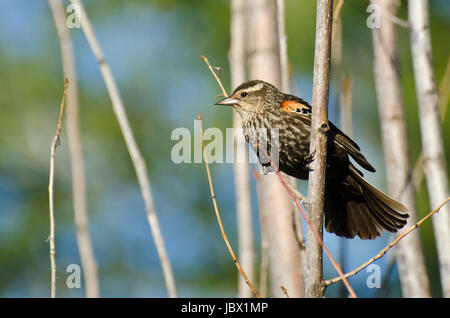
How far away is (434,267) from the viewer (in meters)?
6.79

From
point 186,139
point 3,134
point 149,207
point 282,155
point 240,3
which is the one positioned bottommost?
point 149,207

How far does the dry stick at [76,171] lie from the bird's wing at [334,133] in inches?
59.2

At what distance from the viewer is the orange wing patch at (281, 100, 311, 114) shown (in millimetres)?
3812

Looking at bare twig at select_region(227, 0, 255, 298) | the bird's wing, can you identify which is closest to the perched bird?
the bird's wing

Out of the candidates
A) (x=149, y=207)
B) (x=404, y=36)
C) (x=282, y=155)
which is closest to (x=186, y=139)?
(x=282, y=155)

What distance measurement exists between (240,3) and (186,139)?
1.13m

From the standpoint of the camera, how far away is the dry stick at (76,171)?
9.62ft

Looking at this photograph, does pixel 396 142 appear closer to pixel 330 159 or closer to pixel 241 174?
pixel 330 159

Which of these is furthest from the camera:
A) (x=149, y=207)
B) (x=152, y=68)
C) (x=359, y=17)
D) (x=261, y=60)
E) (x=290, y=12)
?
(x=152, y=68)

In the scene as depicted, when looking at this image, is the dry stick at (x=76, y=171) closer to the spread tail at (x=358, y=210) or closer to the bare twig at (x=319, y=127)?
the bare twig at (x=319, y=127)

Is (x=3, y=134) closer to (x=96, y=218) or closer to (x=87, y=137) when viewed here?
(x=87, y=137)

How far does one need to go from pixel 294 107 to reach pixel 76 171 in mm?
1611

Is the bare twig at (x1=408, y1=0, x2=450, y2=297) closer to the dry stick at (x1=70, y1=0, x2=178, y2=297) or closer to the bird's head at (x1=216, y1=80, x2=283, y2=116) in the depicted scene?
the bird's head at (x1=216, y1=80, x2=283, y2=116)

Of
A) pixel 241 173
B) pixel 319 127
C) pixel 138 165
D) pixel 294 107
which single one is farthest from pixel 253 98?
pixel 319 127
